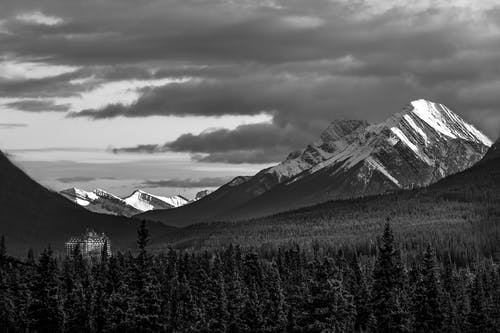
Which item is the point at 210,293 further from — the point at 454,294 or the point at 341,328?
the point at 341,328

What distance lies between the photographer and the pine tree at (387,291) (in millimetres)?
114938

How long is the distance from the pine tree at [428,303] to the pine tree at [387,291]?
1074cm

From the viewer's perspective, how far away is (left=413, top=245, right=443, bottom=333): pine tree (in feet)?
420

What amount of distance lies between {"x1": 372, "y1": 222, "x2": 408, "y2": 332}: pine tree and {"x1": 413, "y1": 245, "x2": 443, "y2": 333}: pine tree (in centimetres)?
1074

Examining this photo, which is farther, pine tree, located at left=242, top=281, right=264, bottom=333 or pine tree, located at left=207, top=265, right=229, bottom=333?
pine tree, located at left=207, top=265, right=229, bottom=333

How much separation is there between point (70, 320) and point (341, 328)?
226 feet

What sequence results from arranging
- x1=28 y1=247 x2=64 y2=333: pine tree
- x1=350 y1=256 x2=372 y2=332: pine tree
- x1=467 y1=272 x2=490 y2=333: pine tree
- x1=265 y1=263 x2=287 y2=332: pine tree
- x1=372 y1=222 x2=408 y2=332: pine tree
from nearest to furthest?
x1=372 y1=222 x2=408 y2=332: pine tree, x1=28 y1=247 x2=64 y2=333: pine tree, x1=467 y1=272 x2=490 y2=333: pine tree, x1=265 y1=263 x2=287 y2=332: pine tree, x1=350 y1=256 x2=372 y2=332: pine tree

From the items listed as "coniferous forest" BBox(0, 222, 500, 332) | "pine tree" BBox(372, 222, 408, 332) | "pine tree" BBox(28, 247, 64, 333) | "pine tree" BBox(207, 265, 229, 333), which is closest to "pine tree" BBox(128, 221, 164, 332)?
"coniferous forest" BBox(0, 222, 500, 332)

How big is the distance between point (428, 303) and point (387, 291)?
1475 cm

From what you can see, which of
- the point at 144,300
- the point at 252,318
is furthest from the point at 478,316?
the point at 144,300

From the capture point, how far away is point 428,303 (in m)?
129

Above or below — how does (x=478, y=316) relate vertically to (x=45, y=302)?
below

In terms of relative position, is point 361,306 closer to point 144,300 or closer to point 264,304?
point 264,304

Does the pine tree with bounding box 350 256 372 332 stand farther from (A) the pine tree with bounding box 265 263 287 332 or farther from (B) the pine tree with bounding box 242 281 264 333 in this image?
(B) the pine tree with bounding box 242 281 264 333
